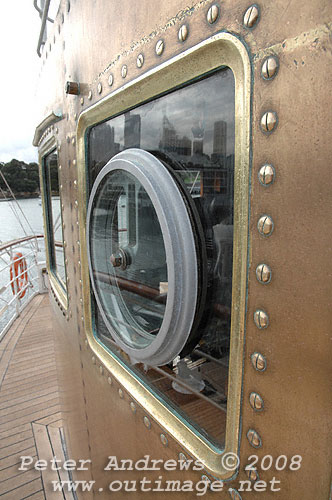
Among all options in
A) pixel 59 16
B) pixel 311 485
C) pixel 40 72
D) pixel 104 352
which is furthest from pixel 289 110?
pixel 40 72

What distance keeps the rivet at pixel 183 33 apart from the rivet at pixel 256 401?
608 mm

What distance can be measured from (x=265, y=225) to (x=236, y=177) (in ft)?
0.31

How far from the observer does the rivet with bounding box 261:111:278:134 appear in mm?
454

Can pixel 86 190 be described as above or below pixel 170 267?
above

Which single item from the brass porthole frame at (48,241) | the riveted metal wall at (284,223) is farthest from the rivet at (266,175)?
the brass porthole frame at (48,241)

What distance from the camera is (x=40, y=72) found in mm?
2111

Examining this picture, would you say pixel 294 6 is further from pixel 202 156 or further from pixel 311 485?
pixel 311 485

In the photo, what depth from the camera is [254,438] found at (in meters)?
0.55

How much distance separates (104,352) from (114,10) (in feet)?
3.36

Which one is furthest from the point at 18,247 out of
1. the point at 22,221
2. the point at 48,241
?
the point at 22,221

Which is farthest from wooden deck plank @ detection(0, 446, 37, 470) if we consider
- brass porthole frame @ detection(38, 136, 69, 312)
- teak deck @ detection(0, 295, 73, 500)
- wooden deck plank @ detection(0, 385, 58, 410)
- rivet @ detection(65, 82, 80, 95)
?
rivet @ detection(65, 82, 80, 95)

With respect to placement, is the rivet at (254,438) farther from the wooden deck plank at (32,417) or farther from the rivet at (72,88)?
the wooden deck plank at (32,417)

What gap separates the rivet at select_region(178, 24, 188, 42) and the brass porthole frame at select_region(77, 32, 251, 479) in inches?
1.1

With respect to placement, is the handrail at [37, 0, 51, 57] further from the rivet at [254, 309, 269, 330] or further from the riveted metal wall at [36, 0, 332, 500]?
the rivet at [254, 309, 269, 330]
